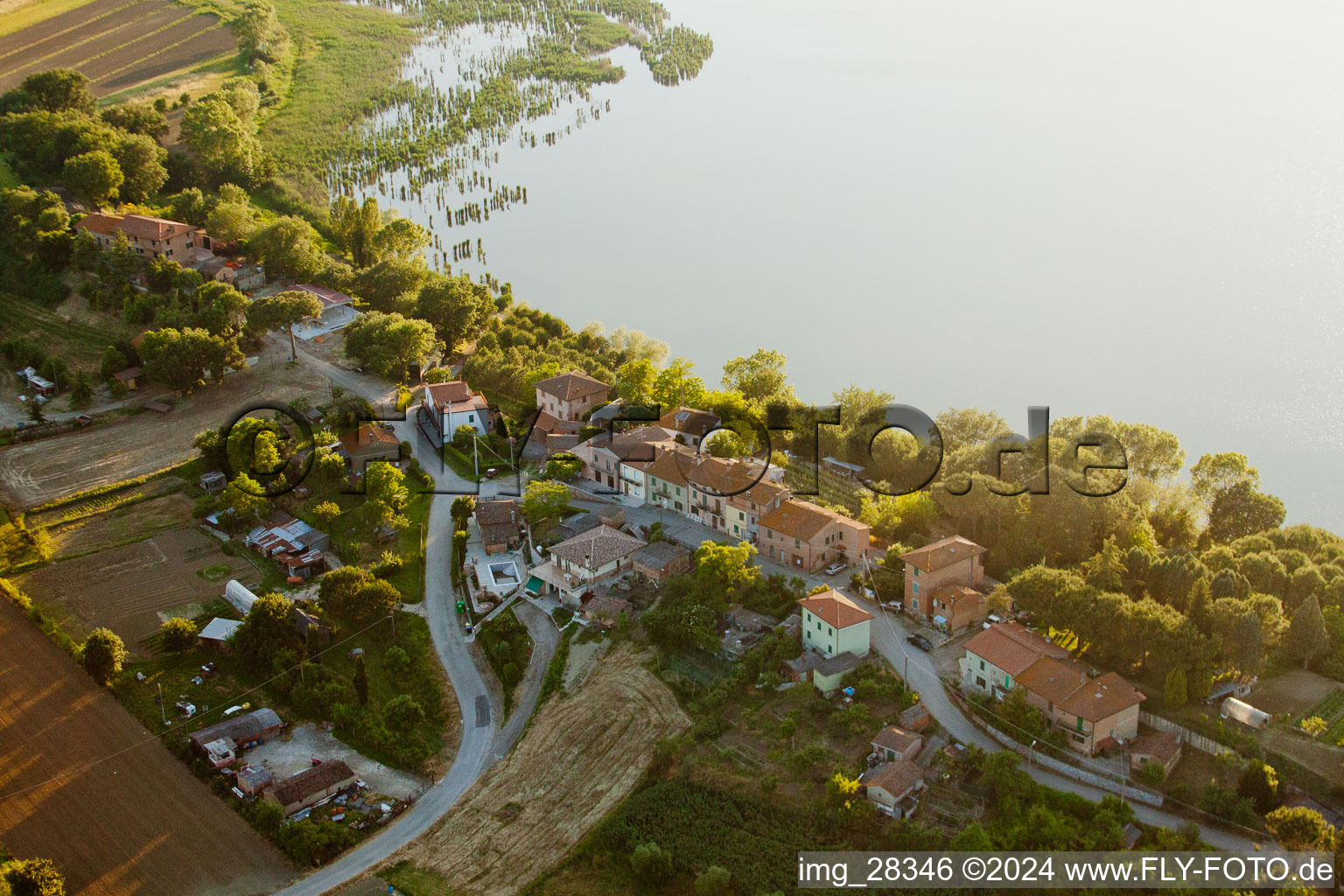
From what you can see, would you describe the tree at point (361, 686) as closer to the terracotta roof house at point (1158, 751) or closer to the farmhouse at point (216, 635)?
the farmhouse at point (216, 635)

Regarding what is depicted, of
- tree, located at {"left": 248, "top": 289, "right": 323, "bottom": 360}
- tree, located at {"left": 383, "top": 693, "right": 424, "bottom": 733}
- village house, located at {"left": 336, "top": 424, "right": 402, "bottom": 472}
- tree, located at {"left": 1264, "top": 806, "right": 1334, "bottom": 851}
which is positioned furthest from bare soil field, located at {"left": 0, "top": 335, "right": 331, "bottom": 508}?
tree, located at {"left": 1264, "top": 806, "right": 1334, "bottom": 851}

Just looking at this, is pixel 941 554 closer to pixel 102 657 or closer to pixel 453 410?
pixel 453 410

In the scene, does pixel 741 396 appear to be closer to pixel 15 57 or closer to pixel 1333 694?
pixel 1333 694

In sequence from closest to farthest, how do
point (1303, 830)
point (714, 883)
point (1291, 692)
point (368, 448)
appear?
point (1303, 830) → point (714, 883) → point (1291, 692) → point (368, 448)

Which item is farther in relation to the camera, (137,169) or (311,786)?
(137,169)

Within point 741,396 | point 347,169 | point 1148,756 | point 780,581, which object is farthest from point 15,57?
point 1148,756

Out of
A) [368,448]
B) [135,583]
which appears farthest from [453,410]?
[135,583]
